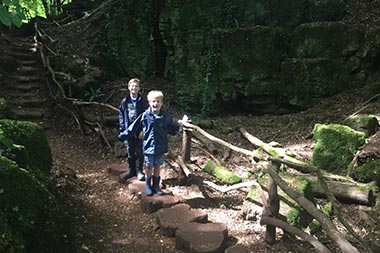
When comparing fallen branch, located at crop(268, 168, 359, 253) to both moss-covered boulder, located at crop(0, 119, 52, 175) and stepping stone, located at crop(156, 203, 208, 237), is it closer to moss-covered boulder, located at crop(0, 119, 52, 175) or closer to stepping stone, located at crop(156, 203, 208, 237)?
stepping stone, located at crop(156, 203, 208, 237)

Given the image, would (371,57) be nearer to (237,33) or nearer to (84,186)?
(237,33)

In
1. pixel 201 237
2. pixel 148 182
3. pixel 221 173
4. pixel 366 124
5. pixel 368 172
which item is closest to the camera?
pixel 201 237

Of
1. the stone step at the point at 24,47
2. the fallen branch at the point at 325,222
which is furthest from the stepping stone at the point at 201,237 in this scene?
the stone step at the point at 24,47

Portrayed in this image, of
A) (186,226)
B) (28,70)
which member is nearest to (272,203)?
(186,226)

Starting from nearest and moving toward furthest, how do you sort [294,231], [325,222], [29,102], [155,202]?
[325,222] < [294,231] < [155,202] < [29,102]

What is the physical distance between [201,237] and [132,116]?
240cm

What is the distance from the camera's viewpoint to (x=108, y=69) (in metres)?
12.2

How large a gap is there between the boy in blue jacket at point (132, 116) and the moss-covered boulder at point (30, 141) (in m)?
1.13

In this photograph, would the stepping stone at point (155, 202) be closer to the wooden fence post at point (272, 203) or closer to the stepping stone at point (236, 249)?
the stepping stone at point (236, 249)

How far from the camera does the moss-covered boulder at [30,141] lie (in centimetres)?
429

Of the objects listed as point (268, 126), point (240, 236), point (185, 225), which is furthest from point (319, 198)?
point (268, 126)

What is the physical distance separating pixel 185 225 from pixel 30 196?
190cm

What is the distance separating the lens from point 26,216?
121 inches

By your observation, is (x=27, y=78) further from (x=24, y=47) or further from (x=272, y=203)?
(x=272, y=203)
